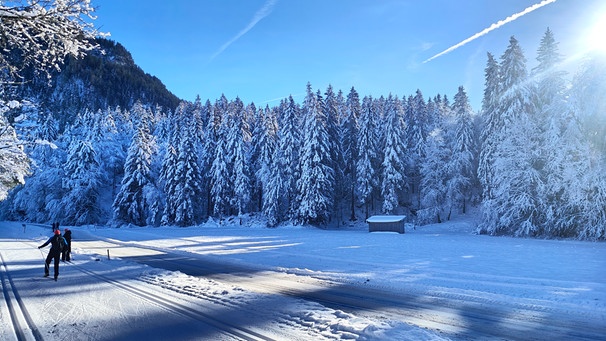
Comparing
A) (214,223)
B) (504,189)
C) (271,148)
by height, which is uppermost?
(271,148)

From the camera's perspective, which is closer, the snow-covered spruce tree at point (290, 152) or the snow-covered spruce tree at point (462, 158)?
the snow-covered spruce tree at point (462, 158)

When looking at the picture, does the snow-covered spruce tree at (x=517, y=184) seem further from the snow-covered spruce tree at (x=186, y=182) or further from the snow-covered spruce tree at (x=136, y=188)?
the snow-covered spruce tree at (x=136, y=188)

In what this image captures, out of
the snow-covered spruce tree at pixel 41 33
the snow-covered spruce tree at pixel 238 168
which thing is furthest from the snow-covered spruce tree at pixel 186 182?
the snow-covered spruce tree at pixel 41 33

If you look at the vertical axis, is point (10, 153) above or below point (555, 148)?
below

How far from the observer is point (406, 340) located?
585 cm

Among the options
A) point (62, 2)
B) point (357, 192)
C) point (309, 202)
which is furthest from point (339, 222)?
point (62, 2)

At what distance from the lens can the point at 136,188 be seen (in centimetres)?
5156

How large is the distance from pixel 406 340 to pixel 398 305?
2907 mm

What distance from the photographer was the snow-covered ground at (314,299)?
6695mm

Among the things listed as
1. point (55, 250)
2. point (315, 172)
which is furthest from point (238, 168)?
point (55, 250)

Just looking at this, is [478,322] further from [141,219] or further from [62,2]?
[141,219]

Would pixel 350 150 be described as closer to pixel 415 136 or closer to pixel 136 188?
pixel 415 136

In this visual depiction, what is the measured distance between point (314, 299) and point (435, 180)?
126ft

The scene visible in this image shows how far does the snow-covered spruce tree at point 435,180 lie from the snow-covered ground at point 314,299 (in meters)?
25.8
